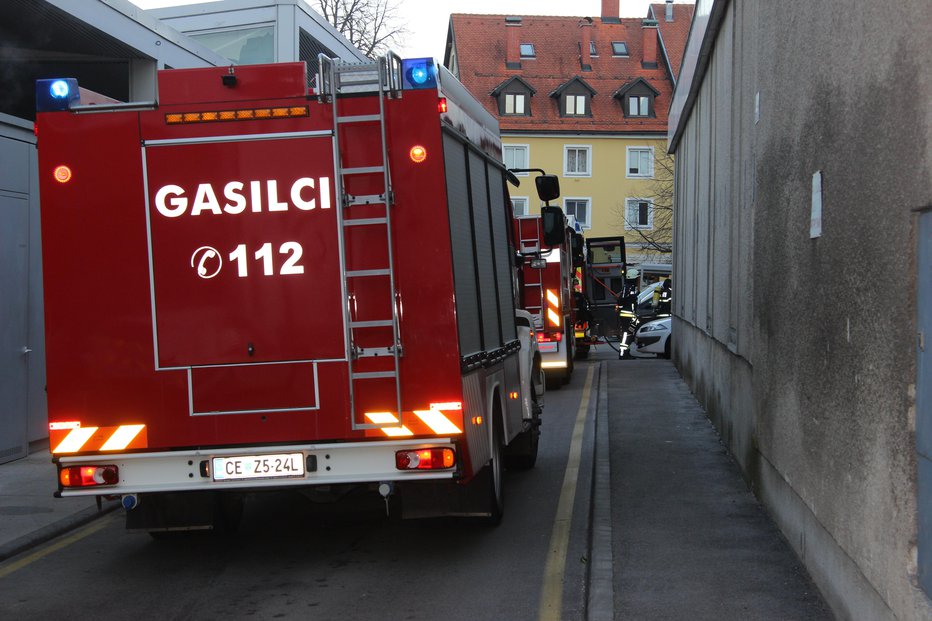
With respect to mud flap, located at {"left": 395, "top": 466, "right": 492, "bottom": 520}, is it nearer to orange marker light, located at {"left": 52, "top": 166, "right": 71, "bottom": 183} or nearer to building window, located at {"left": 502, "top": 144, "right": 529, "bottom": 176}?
orange marker light, located at {"left": 52, "top": 166, "right": 71, "bottom": 183}

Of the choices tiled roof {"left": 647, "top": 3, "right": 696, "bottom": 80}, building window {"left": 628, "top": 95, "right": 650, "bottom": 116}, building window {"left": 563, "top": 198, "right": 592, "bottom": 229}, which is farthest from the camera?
tiled roof {"left": 647, "top": 3, "right": 696, "bottom": 80}

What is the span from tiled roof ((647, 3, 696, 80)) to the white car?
40148 mm

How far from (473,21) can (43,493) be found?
199ft

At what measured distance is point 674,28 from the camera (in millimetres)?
67812

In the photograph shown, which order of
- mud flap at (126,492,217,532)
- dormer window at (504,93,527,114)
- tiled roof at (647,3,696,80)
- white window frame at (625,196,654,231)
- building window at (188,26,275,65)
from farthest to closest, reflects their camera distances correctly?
tiled roof at (647,3,696,80), dormer window at (504,93,527,114), white window frame at (625,196,654,231), building window at (188,26,275,65), mud flap at (126,492,217,532)

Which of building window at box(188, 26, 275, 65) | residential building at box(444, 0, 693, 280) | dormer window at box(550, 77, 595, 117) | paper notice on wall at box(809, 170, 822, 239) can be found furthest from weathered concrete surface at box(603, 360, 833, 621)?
dormer window at box(550, 77, 595, 117)

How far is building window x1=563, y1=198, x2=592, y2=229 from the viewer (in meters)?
63.4

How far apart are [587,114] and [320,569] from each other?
58.8 m

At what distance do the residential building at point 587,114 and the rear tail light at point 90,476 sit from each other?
54564 millimetres

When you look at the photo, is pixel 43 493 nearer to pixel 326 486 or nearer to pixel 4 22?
pixel 326 486

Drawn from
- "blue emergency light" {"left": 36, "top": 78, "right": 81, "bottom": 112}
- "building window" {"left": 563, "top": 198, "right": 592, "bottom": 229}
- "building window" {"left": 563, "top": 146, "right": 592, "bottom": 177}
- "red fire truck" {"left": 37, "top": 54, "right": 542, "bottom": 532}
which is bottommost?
"red fire truck" {"left": 37, "top": 54, "right": 542, "bottom": 532}

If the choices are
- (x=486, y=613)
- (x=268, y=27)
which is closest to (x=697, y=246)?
(x=268, y=27)

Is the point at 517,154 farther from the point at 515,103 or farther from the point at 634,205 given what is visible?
the point at 634,205

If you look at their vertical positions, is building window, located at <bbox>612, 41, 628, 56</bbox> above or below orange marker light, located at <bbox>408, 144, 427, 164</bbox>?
above
